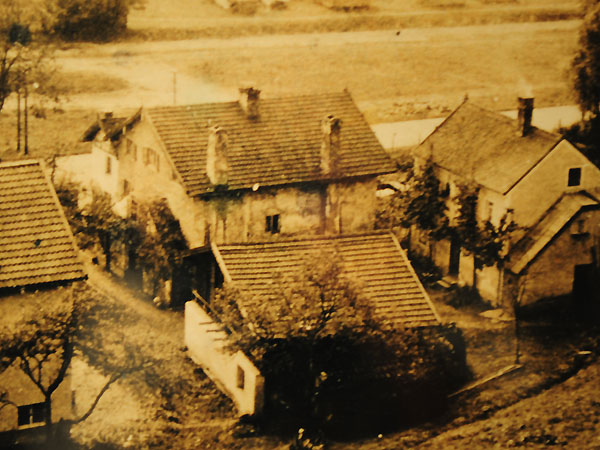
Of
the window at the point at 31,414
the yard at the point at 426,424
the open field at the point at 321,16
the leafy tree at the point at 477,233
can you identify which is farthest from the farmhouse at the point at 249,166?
the window at the point at 31,414

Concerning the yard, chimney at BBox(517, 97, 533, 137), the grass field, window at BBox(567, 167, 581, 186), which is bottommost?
the yard

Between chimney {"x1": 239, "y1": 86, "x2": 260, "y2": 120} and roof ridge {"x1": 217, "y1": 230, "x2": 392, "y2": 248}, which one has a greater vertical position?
chimney {"x1": 239, "y1": 86, "x2": 260, "y2": 120}

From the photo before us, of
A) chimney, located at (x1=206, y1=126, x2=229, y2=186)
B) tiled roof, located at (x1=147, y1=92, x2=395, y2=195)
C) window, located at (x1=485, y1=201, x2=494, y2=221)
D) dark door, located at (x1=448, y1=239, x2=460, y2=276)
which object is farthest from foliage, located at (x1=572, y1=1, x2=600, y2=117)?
chimney, located at (x1=206, y1=126, x2=229, y2=186)

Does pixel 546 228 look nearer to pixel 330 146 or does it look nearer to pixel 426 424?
pixel 330 146

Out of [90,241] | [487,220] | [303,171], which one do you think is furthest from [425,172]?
[90,241]

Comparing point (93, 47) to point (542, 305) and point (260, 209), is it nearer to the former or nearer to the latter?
point (260, 209)

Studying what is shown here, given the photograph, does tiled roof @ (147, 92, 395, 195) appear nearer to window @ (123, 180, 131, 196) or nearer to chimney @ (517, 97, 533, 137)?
window @ (123, 180, 131, 196)
